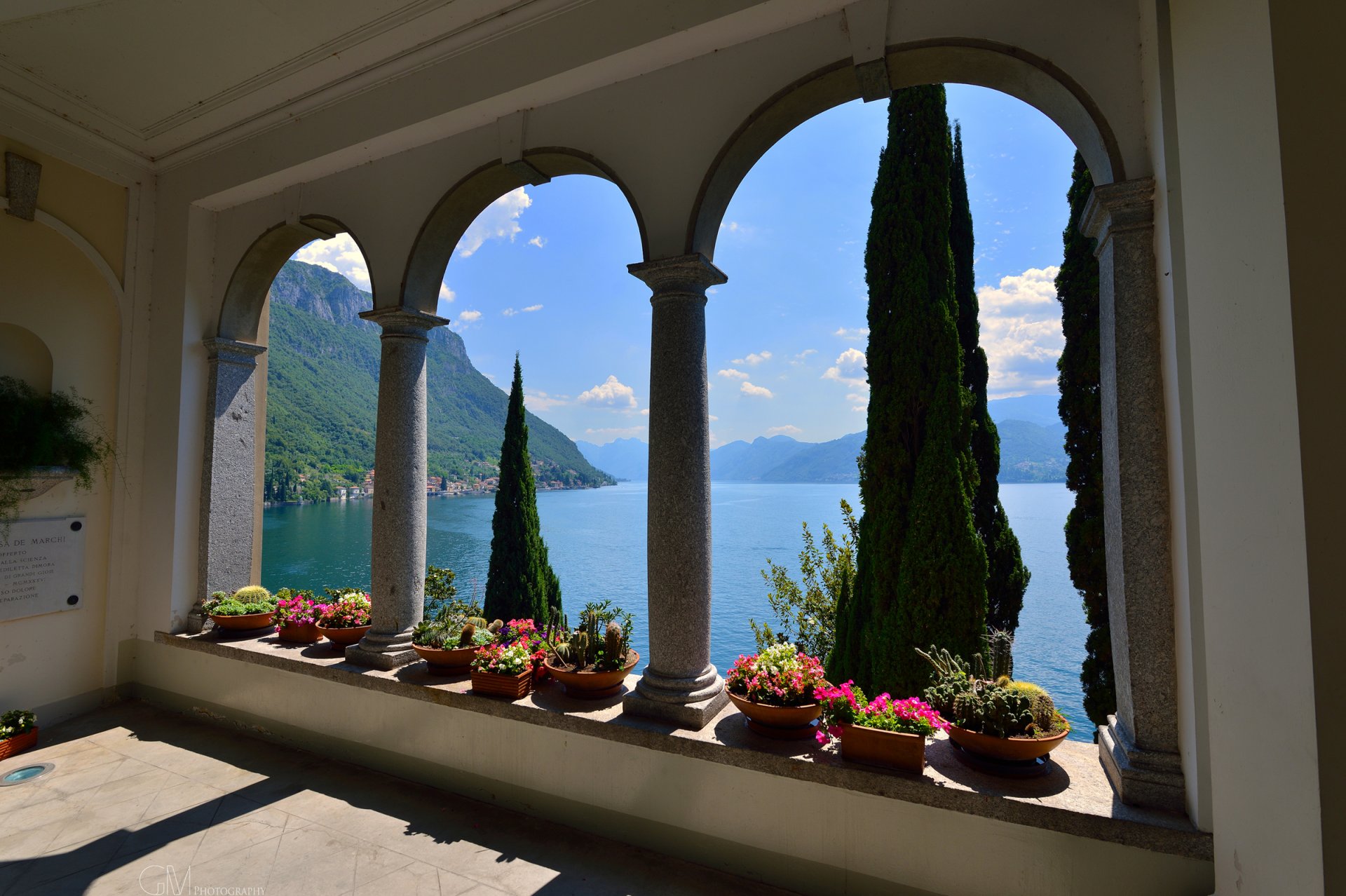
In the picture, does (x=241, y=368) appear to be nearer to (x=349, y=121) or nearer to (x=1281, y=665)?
(x=349, y=121)

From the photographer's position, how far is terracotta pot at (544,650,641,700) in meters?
3.77

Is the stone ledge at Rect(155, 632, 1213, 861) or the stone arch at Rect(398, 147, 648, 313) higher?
the stone arch at Rect(398, 147, 648, 313)

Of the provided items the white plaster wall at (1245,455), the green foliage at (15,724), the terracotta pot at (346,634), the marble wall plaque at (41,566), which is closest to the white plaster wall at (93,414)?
the marble wall plaque at (41,566)

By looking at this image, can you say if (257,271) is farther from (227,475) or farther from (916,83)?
(916,83)

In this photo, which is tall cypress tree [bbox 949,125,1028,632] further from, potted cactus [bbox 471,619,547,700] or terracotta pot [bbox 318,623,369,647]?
terracotta pot [bbox 318,623,369,647]

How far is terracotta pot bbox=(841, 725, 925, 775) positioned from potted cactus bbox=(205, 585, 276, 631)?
4.87 meters

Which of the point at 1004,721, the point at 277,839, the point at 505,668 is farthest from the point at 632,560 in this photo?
the point at 1004,721

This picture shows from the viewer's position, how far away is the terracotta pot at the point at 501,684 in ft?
12.7

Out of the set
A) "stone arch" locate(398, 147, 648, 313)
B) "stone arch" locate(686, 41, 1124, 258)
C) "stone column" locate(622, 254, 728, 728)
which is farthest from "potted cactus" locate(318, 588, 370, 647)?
"stone arch" locate(686, 41, 1124, 258)

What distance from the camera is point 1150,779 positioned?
253 cm

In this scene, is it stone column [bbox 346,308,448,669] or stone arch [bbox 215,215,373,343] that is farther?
stone arch [bbox 215,215,373,343]

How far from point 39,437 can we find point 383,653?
11.0 ft

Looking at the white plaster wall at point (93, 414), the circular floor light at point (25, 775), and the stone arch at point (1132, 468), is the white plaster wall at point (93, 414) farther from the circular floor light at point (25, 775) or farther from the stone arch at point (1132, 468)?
the stone arch at point (1132, 468)

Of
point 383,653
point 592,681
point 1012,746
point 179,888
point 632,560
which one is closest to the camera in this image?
point 1012,746
